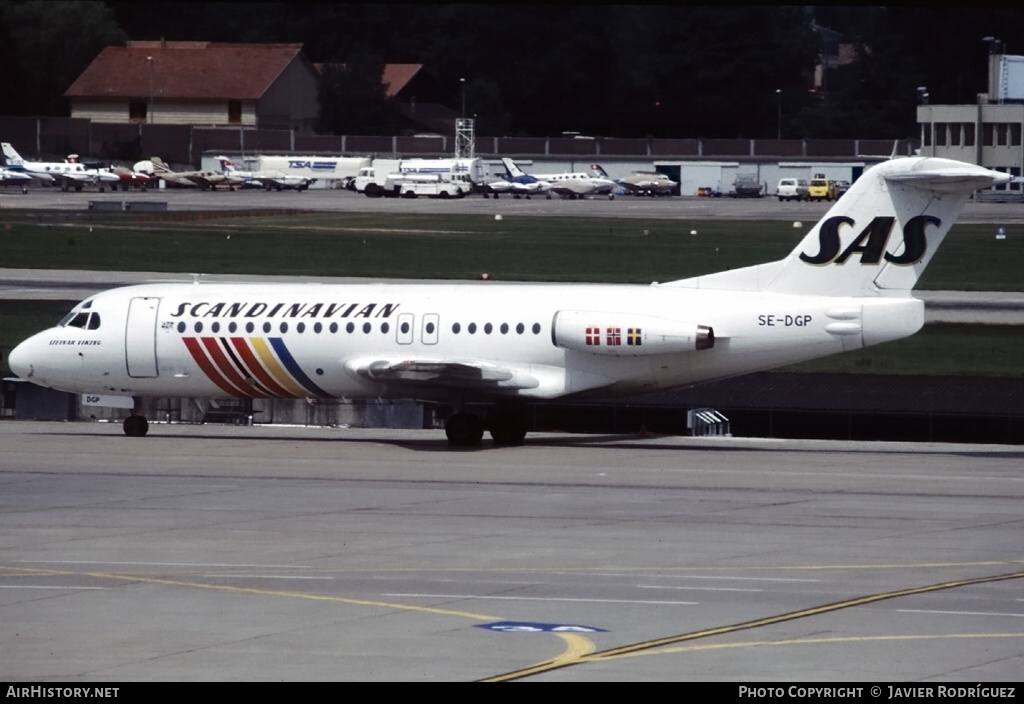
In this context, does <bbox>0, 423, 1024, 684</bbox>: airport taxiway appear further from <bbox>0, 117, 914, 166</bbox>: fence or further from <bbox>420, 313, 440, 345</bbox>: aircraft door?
<bbox>0, 117, 914, 166</bbox>: fence

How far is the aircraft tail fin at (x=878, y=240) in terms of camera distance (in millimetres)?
36531

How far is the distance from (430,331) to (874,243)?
32.9 feet

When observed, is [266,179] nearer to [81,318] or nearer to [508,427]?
[81,318]

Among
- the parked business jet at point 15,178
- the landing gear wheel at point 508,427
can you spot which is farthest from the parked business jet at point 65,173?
the landing gear wheel at point 508,427

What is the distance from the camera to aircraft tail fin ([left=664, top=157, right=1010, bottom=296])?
36.5 meters

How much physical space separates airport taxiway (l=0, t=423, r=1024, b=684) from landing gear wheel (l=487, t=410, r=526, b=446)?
34.7 inches

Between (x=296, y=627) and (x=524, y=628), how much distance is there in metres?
2.50

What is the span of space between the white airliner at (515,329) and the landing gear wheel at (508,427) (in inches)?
1.3

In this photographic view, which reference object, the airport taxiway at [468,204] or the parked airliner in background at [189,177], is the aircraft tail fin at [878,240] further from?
the parked airliner in background at [189,177]

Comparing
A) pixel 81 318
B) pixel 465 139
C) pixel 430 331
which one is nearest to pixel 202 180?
pixel 465 139

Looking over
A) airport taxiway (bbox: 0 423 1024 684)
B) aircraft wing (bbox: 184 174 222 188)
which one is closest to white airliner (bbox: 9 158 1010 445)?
airport taxiway (bbox: 0 423 1024 684)

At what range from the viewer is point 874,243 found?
36625 mm

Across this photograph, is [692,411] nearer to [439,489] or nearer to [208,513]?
[439,489]

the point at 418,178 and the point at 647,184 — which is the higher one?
the point at 647,184
